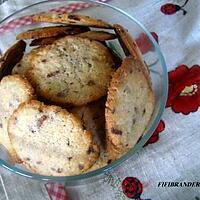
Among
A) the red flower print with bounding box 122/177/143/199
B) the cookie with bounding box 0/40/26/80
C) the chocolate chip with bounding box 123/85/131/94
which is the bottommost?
the red flower print with bounding box 122/177/143/199

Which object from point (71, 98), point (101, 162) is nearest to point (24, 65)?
point (71, 98)

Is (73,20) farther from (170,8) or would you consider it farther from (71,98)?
(170,8)

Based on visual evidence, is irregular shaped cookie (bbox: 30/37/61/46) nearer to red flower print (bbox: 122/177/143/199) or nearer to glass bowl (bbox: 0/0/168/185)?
glass bowl (bbox: 0/0/168/185)

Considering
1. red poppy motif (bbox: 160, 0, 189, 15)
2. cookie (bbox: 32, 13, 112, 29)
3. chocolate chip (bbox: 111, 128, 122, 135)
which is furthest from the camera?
red poppy motif (bbox: 160, 0, 189, 15)

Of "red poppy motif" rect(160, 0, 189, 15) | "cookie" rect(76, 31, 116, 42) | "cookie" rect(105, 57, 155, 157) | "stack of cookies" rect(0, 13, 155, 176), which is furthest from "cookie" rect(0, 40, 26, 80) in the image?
"red poppy motif" rect(160, 0, 189, 15)

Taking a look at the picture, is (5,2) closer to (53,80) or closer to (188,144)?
(53,80)

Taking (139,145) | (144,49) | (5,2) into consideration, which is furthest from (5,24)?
(139,145)
